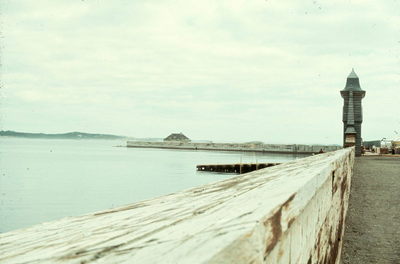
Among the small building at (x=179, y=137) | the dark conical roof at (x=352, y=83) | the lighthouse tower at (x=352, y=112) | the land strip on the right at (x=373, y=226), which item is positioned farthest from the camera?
the small building at (x=179, y=137)

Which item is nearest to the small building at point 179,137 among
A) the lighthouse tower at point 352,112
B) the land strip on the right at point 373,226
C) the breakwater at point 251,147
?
the breakwater at point 251,147

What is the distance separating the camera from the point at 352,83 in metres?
37.7

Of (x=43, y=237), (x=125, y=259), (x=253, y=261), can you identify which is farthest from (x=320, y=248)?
(x=125, y=259)

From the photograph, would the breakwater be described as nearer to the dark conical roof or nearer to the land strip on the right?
the dark conical roof

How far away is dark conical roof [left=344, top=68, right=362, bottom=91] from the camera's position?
37.2 metres

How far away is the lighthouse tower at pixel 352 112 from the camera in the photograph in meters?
35.3

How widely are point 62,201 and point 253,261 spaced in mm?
37785

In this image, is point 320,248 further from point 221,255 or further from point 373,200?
point 373,200

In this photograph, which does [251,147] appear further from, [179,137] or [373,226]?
[373,226]

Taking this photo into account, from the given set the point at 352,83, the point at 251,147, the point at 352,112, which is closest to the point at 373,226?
the point at 352,112

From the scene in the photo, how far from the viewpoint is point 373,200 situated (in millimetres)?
10023

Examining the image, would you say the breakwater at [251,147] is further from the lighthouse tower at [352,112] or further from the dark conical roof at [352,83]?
the lighthouse tower at [352,112]

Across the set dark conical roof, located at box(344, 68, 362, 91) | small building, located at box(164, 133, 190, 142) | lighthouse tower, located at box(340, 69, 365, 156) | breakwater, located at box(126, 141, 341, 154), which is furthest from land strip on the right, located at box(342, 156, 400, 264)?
small building, located at box(164, 133, 190, 142)

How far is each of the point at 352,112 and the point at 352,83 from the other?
9.89 ft
